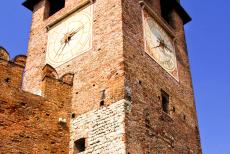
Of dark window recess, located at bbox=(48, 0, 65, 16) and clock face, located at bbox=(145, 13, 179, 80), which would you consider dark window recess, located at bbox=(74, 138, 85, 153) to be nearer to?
clock face, located at bbox=(145, 13, 179, 80)

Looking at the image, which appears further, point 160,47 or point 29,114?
point 160,47

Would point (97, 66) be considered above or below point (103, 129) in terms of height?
above

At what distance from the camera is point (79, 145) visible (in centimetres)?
948

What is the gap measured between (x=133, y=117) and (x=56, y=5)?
689cm

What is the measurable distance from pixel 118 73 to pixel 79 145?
79.8 inches

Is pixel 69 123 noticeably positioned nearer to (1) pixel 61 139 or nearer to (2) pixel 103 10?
(1) pixel 61 139

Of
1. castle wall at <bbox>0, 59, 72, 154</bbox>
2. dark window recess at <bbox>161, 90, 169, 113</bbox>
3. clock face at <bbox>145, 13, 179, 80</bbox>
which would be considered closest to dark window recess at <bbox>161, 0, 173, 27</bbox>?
clock face at <bbox>145, 13, 179, 80</bbox>

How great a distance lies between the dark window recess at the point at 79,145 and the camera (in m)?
9.40

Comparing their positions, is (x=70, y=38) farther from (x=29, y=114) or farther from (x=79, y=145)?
(x=79, y=145)

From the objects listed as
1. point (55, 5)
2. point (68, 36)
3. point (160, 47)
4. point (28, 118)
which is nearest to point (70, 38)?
point (68, 36)

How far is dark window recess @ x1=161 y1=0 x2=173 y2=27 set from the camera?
1442cm

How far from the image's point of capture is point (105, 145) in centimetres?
875

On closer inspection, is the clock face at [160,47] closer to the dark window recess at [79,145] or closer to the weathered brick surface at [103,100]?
the weathered brick surface at [103,100]

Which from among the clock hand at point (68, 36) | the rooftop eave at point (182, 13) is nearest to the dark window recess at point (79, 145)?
the clock hand at point (68, 36)
